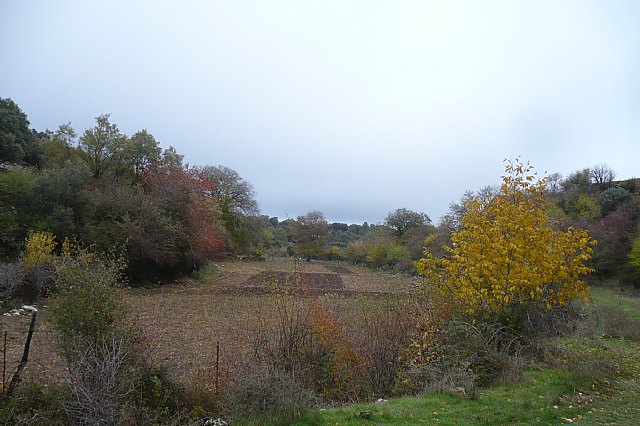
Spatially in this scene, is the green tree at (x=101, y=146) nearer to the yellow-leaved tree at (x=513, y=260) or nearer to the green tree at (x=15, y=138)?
the green tree at (x=15, y=138)

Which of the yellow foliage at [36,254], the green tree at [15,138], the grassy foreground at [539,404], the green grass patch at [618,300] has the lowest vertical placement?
the green grass patch at [618,300]

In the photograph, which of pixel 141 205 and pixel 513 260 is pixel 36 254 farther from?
pixel 513 260

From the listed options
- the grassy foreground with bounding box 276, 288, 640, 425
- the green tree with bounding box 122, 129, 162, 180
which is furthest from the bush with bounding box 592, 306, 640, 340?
Result: the green tree with bounding box 122, 129, 162, 180

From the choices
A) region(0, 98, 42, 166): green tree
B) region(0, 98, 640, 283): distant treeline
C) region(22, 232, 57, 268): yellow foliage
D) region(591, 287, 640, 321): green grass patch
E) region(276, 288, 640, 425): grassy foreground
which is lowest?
region(591, 287, 640, 321): green grass patch

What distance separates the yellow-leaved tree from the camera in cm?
871

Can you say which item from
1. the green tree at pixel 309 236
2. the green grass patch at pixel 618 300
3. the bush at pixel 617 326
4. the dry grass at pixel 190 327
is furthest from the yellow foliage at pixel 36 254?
the green tree at pixel 309 236

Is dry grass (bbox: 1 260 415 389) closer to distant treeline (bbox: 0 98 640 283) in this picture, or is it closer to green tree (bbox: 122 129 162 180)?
distant treeline (bbox: 0 98 640 283)

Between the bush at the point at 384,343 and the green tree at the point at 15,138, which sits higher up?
the green tree at the point at 15,138

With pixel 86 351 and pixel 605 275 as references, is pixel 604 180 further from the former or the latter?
pixel 86 351

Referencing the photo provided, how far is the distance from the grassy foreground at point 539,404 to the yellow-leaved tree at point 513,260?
155 cm

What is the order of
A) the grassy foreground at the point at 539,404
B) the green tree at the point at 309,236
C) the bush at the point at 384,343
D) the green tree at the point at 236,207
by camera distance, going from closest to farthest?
the grassy foreground at the point at 539,404, the bush at the point at 384,343, the green tree at the point at 236,207, the green tree at the point at 309,236

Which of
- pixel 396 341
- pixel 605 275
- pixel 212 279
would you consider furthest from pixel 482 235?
pixel 605 275

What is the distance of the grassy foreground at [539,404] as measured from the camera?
5.78m

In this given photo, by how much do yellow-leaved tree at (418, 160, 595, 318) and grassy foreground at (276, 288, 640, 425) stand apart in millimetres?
1545
